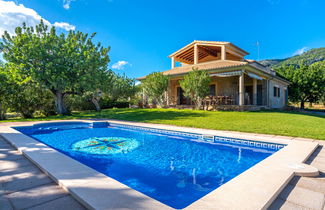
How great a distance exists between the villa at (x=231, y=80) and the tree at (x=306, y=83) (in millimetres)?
4694

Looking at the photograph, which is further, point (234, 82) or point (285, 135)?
point (234, 82)

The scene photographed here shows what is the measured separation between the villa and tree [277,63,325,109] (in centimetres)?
469

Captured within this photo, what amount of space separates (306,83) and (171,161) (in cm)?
2893

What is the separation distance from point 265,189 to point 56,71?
1573cm

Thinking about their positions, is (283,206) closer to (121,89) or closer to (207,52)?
(207,52)

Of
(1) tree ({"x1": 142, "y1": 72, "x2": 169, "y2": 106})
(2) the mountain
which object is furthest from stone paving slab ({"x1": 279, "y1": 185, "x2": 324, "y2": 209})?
(2) the mountain

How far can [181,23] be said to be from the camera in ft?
85.9

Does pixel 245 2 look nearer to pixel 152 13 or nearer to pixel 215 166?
pixel 152 13

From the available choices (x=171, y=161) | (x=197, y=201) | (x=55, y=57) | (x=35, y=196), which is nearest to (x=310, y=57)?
(x=55, y=57)

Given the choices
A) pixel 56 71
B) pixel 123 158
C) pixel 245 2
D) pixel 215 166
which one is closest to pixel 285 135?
pixel 215 166

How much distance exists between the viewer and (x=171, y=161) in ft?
15.0

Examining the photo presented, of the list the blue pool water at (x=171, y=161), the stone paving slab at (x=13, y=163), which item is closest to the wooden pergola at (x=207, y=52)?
the blue pool water at (x=171, y=161)

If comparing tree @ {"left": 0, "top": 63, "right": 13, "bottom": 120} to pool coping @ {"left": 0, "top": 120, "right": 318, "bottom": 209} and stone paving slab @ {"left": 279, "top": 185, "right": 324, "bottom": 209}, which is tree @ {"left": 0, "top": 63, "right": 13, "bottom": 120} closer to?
pool coping @ {"left": 0, "top": 120, "right": 318, "bottom": 209}

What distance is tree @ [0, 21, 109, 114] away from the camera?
13.1m
